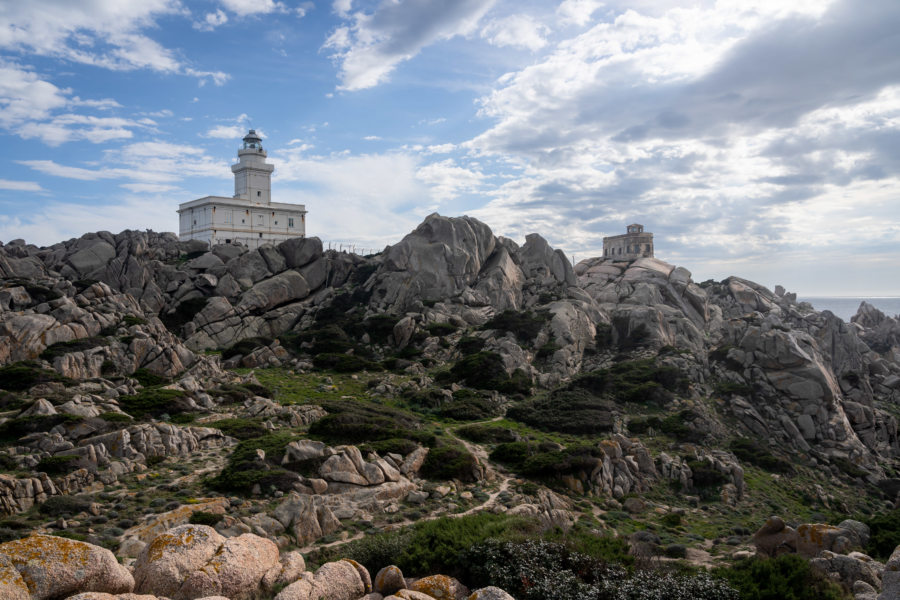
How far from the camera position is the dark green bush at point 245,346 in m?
52.4

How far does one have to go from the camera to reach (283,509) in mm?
19453

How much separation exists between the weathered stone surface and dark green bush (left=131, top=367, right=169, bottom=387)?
93.3 ft

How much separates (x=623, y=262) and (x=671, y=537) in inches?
3010

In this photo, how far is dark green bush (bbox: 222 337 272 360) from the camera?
52.4m

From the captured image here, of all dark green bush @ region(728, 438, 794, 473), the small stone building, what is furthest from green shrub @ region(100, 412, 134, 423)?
the small stone building

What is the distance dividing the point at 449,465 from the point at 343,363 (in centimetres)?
2631

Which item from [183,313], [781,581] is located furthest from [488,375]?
[183,313]

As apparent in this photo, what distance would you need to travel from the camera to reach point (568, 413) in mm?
40000

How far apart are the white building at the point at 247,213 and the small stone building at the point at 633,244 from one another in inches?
2274

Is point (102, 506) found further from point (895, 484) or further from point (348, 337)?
point (895, 484)

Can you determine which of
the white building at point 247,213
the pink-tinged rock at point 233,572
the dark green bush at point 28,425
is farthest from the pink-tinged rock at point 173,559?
the white building at point 247,213

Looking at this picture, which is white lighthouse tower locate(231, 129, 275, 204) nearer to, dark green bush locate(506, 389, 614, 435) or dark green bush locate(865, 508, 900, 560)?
dark green bush locate(506, 389, 614, 435)

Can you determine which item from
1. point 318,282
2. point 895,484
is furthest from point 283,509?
point 318,282

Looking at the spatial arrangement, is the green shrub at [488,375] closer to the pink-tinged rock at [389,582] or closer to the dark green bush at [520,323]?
the dark green bush at [520,323]
